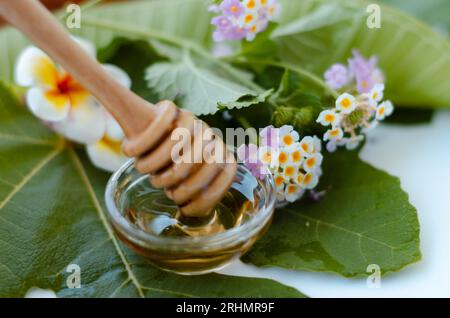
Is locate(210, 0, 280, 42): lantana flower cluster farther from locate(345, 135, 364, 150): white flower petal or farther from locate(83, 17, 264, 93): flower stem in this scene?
locate(345, 135, 364, 150): white flower petal

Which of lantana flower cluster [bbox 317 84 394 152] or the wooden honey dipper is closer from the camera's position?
the wooden honey dipper

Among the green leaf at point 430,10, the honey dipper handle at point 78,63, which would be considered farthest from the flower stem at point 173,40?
the green leaf at point 430,10

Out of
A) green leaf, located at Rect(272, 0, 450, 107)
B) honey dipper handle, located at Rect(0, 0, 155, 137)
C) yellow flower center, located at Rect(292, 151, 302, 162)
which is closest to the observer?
honey dipper handle, located at Rect(0, 0, 155, 137)

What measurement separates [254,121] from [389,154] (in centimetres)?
21

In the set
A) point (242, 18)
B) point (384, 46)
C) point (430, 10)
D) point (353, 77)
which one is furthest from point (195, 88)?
point (430, 10)

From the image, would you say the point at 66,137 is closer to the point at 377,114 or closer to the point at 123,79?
the point at 123,79

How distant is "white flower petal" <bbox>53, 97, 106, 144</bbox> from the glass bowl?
0.49 ft

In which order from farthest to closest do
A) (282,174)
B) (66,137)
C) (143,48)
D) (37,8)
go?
1. (143,48)
2. (66,137)
3. (282,174)
4. (37,8)

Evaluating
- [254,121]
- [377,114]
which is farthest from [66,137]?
[377,114]

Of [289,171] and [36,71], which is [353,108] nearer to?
[289,171]

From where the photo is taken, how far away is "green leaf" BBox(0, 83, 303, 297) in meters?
0.73

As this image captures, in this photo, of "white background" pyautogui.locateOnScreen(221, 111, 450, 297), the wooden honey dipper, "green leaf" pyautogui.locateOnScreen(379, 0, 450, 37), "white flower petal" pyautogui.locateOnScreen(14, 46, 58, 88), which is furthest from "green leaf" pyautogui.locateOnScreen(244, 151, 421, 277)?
"green leaf" pyautogui.locateOnScreen(379, 0, 450, 37)

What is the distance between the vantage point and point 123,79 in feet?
3.03

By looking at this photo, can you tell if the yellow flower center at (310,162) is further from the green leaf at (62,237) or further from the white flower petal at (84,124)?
the white flower petal at (84,124)
